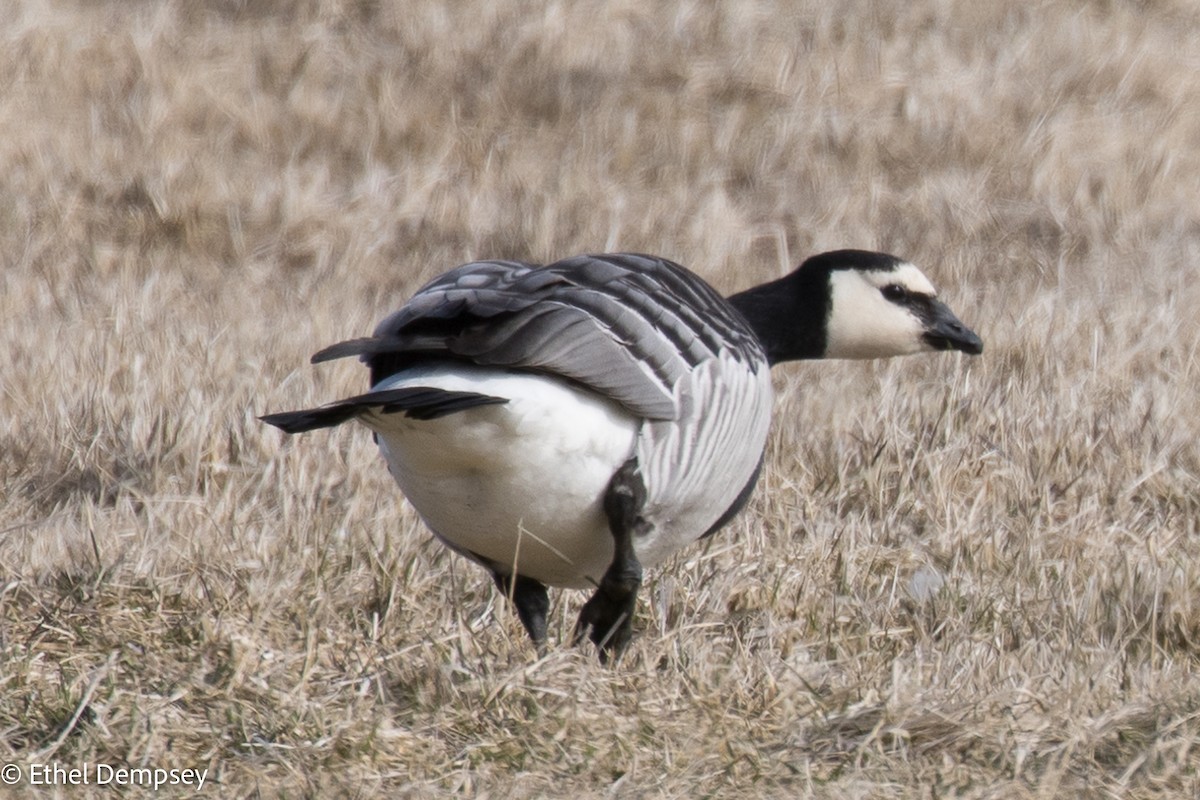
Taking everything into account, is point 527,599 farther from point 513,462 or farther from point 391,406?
point 391,406

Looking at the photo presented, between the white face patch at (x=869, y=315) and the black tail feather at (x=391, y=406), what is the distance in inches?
59.5

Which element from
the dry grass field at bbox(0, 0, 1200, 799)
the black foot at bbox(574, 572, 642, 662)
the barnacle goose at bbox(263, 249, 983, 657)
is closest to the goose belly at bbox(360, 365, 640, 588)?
the barnacle goose at bbox(263, 249, 983, 657)

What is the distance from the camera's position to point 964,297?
22.9ft

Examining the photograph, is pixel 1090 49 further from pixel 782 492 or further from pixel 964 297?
pixel 782 492

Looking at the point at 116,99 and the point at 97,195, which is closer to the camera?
the point at 97,195

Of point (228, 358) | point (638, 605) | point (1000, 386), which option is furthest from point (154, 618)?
point (1000, 386)

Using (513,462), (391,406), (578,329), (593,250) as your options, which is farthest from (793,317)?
(593,250)

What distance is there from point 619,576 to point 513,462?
381 mm

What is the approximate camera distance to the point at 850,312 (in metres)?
4.68

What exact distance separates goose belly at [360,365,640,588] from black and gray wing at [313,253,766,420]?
52 millimetres

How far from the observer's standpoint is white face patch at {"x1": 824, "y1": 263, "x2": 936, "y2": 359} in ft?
15.3

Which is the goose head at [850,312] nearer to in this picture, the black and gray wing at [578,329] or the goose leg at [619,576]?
the black and gray wing at [578,329]

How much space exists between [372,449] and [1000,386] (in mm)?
1985

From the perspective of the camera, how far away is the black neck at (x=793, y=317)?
15.3 feet
